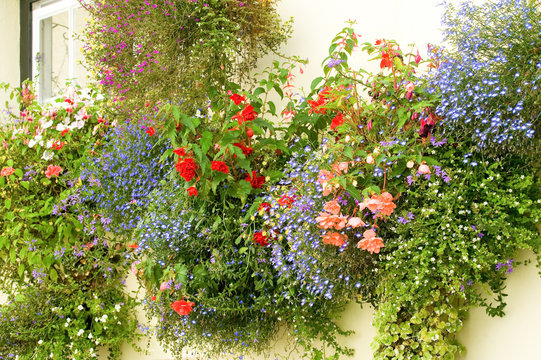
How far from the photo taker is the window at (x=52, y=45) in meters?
4.46

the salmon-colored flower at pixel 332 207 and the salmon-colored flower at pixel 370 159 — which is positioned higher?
the salmon-colored flower at pixel 370 159

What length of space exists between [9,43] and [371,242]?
390 cm

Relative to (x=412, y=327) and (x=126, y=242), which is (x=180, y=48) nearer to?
(x=126, y=242)

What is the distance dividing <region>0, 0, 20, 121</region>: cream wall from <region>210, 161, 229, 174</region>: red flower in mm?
2972

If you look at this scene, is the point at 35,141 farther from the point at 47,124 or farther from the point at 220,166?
the point at 220,166

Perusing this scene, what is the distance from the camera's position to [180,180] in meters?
2.69

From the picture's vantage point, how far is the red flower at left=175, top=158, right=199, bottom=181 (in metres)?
2.41

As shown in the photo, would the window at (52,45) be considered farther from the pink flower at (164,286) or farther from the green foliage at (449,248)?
the green foliage at (449,248)

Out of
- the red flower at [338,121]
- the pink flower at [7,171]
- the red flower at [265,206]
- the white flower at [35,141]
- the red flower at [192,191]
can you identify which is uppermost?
the white flower at [35,141]

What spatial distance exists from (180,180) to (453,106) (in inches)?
51.1

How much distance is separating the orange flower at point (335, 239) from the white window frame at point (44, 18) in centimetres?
299

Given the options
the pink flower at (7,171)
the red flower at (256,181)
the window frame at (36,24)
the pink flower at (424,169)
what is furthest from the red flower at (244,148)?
the window frame at (36,24)

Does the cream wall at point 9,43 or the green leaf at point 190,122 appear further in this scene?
the cream wall at point 9,43

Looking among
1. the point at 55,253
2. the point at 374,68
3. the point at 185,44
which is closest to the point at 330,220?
the point at 374,68
